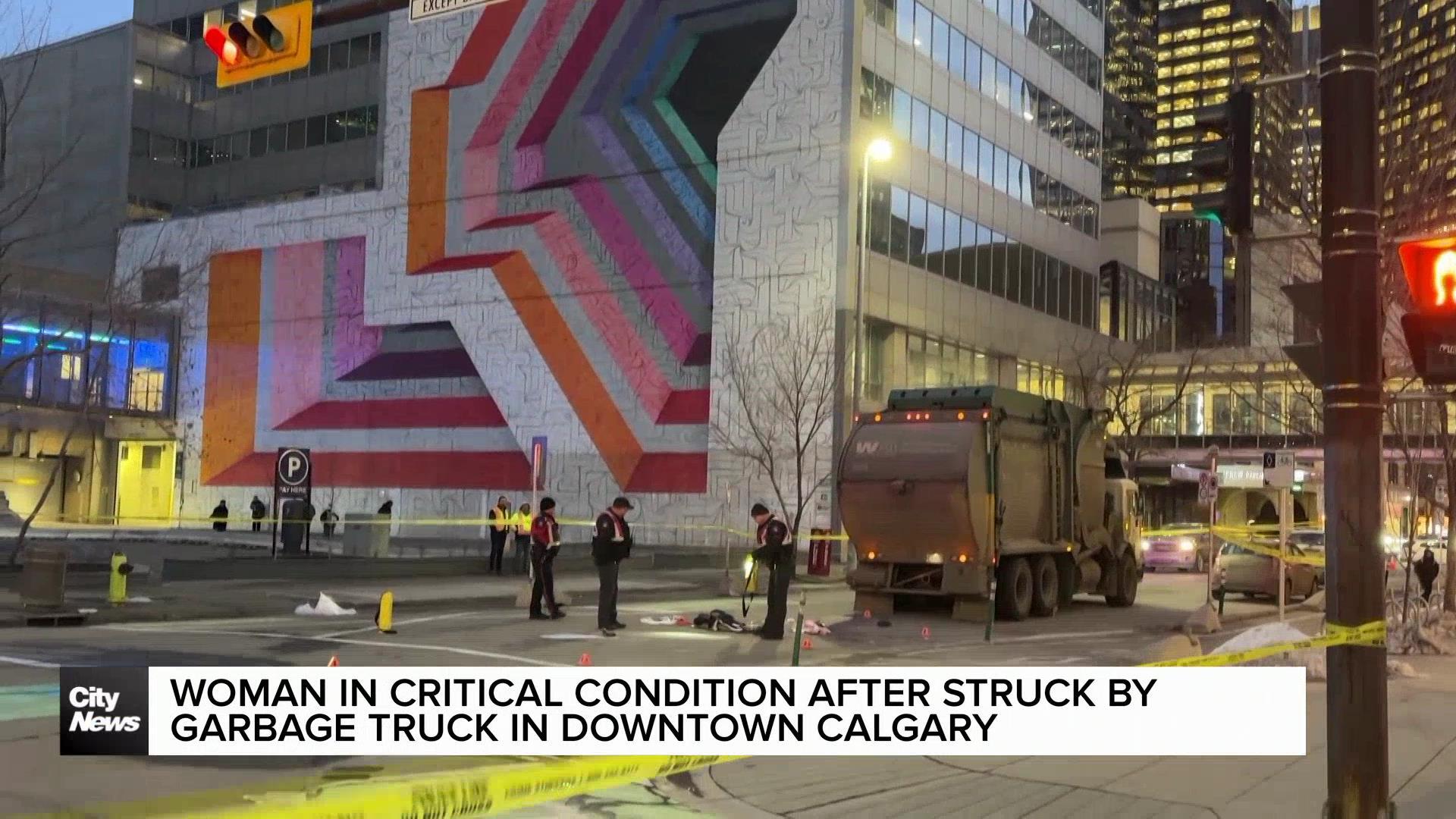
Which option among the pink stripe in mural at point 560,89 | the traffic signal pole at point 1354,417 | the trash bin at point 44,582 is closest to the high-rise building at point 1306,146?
the traffic signal pole at point 1354,417

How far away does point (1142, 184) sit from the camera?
170125 millimetres

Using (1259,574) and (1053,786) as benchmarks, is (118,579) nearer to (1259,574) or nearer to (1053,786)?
(1053,786)

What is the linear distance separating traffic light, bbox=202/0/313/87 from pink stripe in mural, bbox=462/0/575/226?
125ft

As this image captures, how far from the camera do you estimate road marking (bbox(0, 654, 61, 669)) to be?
40.5ft

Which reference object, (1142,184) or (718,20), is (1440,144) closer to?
(718,20)

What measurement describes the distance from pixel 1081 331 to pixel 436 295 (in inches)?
1152

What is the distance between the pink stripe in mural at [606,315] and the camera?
153ft

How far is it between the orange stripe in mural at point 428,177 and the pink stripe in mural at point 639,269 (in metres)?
7.33

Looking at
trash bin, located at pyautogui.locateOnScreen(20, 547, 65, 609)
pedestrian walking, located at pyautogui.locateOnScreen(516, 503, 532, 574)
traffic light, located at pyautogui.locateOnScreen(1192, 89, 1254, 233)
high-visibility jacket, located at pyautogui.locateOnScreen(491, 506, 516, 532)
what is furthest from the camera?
pedestrian walking, located at pyautogui.locateOnScreen(516, 503, 532, 574)

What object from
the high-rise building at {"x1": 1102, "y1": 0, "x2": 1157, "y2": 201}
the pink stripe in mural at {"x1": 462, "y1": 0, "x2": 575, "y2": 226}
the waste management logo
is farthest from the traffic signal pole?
the high-rise building at {"x1": 1102, "y1": 0, "x2": 1157, "y2": 201}

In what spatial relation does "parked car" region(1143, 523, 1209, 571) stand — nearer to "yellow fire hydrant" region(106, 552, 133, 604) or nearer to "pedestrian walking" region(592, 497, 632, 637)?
"pedestrian walking" region(592, 497, 632, 637)

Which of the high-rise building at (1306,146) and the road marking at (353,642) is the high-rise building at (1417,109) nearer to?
the high-rise building at (1306,146)

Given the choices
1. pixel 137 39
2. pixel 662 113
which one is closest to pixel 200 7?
pixel 137 39

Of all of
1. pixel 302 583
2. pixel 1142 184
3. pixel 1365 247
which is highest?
pixel 1142 184
